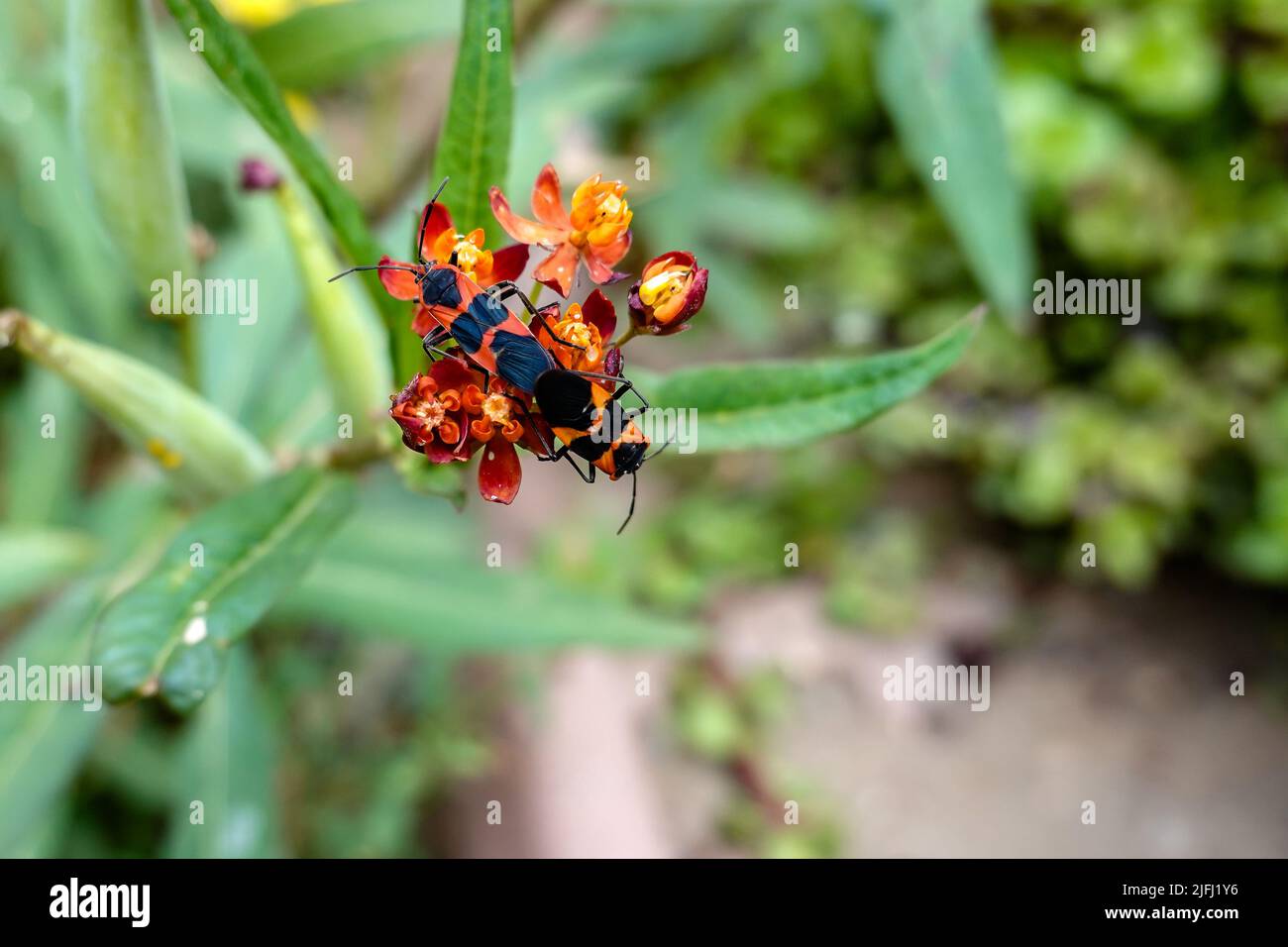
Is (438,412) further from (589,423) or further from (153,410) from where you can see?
(153,410)

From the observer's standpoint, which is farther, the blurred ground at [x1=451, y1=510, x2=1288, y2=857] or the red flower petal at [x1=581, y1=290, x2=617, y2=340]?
the blurred ground at [x1=451, y1=510, x2=1288, y2=857]

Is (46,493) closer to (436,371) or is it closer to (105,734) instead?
(105,734)

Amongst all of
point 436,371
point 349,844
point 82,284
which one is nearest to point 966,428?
point 349,844

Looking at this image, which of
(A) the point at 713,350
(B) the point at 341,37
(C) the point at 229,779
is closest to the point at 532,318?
(B) the point at 341,37

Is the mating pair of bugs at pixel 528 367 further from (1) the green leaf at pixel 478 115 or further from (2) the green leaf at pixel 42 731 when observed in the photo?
(2) the green leaf at pixel 42 731

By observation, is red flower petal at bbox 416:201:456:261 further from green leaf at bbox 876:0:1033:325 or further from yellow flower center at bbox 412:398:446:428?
green leaf at bbox 876:0:1033:325

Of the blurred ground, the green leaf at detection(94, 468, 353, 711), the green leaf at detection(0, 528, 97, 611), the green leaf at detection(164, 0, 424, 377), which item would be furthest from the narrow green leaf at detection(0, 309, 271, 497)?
the blurred ground
